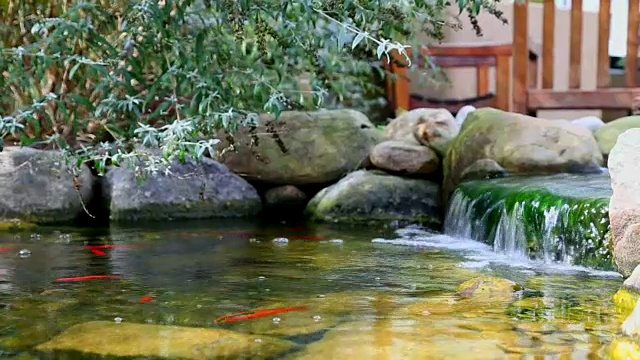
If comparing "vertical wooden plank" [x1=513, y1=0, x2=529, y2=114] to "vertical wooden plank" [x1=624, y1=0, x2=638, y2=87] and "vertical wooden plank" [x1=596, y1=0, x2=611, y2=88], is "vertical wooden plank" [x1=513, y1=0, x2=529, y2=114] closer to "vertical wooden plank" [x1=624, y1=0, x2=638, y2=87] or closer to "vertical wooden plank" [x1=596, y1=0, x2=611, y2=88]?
"vertical wooden plank" [x1=596, y1=0, x2=611, y2=88]

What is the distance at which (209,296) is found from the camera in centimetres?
454

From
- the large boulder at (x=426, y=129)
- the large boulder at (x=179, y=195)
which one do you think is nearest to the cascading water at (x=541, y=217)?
the large boulder at (x=426, y=129)

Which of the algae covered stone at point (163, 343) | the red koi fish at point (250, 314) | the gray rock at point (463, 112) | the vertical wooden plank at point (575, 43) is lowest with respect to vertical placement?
the red koi fish at point (250, 314)

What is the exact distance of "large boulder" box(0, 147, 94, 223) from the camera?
806 cm

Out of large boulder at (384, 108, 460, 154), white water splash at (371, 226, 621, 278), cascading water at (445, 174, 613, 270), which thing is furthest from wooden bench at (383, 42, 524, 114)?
white water splash at (371, 226, 621, 278)

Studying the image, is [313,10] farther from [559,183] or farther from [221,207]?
[221,207]

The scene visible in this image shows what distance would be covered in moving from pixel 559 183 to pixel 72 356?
15.2 feet

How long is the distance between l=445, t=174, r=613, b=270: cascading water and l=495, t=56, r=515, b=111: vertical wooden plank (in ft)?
9.87

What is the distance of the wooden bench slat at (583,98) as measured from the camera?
30.4ft

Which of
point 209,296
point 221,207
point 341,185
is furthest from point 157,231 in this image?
point 209,296

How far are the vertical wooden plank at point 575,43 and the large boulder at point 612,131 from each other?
2.89 feet

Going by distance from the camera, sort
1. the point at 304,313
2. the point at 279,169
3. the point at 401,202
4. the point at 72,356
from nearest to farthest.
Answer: the point at 72,356 → the point at 304,313 → the point at 401,202 → the point at 279,169

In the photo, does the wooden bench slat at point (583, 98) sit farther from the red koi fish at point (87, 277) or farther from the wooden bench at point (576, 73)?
the red koi fish at point (87, 277)

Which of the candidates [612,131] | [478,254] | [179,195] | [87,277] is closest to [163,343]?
[87,277]
